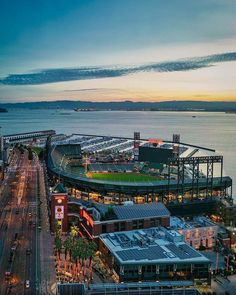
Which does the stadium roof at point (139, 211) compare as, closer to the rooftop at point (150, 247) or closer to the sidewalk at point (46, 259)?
the rooftop at point (150, 247)

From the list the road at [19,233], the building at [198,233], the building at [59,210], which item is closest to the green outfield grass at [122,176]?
the road at [19,233]

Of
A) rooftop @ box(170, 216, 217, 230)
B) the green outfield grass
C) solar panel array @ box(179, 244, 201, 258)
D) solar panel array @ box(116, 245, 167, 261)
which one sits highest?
the green outfield grass

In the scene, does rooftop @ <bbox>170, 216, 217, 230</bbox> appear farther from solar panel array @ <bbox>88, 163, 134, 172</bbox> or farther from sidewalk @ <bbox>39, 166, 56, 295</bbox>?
solar panel array @ <bbox>88, 163, 134, 172</bbox>

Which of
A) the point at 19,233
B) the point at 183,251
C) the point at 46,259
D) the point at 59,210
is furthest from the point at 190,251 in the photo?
the point at 19,233

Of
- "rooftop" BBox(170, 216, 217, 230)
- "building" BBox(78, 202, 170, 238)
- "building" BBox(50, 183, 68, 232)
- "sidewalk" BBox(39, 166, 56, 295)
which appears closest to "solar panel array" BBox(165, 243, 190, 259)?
"building" BBox(78, 202, 170, 238)

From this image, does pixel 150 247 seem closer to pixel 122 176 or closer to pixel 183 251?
pixel 183 251

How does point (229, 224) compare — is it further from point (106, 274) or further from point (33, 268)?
point (33, 268)
